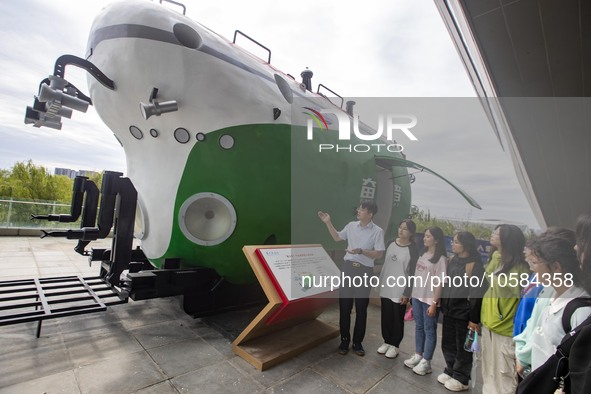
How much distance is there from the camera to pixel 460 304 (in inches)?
111

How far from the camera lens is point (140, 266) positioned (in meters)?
4.72

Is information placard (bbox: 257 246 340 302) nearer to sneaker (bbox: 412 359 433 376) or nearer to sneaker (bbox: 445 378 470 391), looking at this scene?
sneaker (bbox: 412 359 433 376)

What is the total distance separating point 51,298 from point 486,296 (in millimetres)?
5200

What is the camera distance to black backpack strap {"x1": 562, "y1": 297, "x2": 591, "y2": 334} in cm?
156

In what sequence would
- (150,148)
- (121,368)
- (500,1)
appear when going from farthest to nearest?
(150,148) → (500,1) → (121,368)

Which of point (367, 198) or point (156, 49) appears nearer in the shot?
point (156, 49)

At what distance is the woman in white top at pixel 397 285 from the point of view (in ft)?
11.0

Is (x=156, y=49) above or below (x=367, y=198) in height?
above

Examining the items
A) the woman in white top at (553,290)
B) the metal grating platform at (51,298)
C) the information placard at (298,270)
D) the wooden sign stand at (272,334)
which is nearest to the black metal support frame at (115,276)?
the metal grating platform at (51,298)

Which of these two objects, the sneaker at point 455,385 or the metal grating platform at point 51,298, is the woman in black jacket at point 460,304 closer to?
the sneaker at point 455,385

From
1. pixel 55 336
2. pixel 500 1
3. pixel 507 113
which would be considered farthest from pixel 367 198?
pixel 55 336

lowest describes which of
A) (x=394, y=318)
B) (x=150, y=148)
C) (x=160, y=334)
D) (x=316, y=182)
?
(x=160, y=334)

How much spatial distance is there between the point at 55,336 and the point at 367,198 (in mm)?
5023

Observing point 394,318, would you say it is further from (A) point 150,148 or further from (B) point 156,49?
(B) point 156,49
